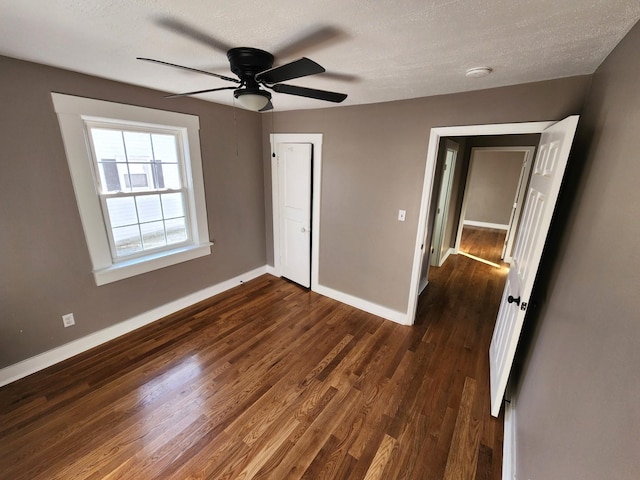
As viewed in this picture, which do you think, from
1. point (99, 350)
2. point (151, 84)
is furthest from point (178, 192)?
point (99, 350)

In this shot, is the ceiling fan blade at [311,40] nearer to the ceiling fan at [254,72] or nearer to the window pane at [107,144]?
the ceiling fan at [254,72]

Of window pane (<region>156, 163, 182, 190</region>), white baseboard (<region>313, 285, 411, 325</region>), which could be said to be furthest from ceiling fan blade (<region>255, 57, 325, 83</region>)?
white baseboard (<region>313, 285, 411, 325</region>)

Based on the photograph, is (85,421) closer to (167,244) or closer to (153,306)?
(153,306)

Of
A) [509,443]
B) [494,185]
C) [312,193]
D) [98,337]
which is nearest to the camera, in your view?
[509,443]

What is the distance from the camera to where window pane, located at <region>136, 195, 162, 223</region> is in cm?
258

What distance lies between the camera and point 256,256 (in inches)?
153

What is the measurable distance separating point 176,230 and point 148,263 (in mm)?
475

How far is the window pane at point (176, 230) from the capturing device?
113 inches

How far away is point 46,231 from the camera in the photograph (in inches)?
79.7

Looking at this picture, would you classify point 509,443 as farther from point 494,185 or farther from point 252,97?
point 494,185

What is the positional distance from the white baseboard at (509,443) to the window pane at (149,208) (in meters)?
3.44

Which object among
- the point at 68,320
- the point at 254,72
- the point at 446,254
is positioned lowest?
the point at 446,254

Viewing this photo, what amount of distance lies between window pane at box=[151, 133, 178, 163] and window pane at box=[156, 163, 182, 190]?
5cm

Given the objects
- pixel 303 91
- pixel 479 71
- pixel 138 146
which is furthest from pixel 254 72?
pixel 138 146
